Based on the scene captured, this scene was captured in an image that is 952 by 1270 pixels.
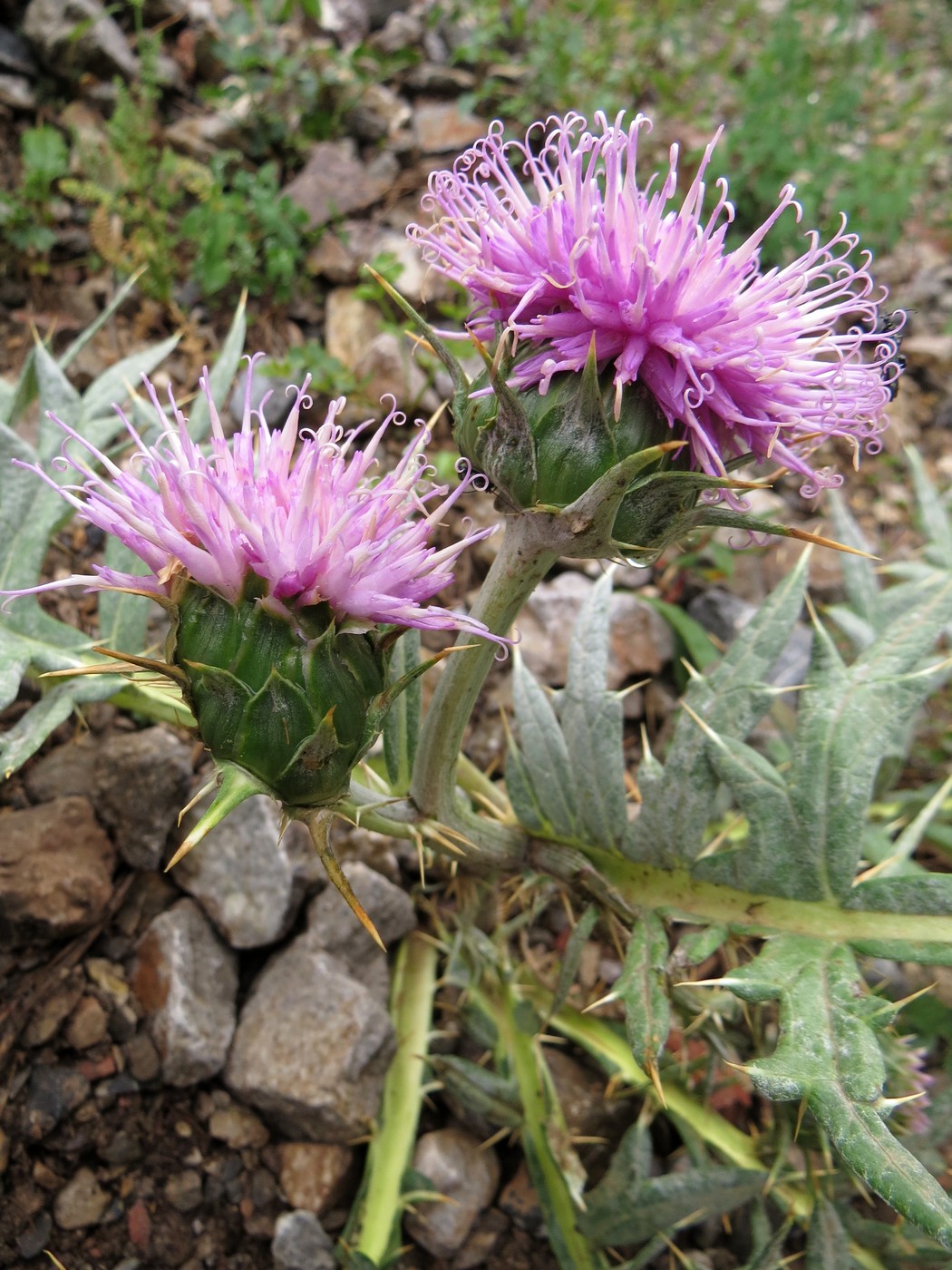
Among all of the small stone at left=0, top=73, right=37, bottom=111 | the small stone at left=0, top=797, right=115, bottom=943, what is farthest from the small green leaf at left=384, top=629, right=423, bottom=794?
the small stone at left=0, top=73, right=37, bottom=111

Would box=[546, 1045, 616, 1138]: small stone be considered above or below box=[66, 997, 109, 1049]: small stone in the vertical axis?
below

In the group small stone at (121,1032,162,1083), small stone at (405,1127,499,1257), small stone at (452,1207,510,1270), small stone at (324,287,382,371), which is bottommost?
small stone at (452,1207,510,1270)

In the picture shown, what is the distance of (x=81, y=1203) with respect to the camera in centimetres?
239

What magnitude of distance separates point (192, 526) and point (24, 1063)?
5.87ft

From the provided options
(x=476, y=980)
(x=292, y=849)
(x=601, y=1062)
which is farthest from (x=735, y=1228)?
(x=292, y=849)

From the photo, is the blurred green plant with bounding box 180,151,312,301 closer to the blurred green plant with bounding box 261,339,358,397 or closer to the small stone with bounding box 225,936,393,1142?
the blurred green plant with bounding box 261,339,358,397

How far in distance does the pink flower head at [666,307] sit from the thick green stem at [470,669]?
0.31 meters

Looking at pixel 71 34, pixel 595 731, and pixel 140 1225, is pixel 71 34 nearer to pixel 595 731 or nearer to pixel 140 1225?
pixel 595 731

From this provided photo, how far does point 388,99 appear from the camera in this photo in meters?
5.18

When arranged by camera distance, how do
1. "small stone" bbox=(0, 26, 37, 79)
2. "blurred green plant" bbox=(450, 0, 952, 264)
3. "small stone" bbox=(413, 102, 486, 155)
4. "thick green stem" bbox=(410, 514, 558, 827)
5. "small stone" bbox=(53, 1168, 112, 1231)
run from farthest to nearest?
1. "small stone" bbox=(413, 102, 486, 155)
2. "blurred green plant" bbox=(450, 0, 952, 264)
3. "small stone" bbox=(0, 26, 37, 79)
4. "small stone" bbox=(53, 1168, 112, 1231)
5. "thick green stem" bbox=(410, 514, 558, 827)

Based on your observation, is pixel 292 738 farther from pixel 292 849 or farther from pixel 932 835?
pixel 932 835

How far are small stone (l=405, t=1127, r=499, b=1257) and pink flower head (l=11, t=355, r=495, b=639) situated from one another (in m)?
1.88

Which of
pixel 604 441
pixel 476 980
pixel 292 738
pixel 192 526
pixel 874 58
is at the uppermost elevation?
pixel 874 58

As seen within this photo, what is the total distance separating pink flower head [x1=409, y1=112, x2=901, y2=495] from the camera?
1633 mm
